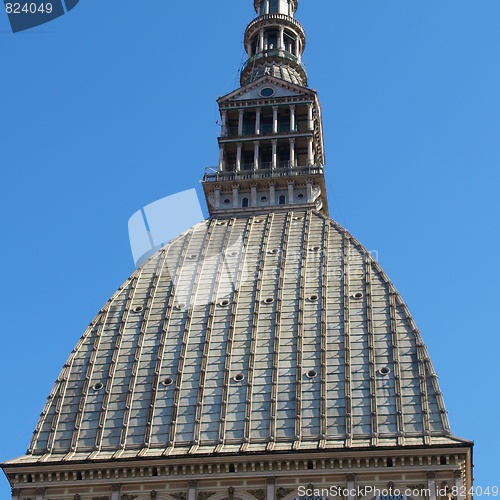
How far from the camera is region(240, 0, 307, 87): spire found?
86.9 meters

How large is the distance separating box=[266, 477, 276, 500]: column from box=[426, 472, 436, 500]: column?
709cm

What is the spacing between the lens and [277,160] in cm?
7931

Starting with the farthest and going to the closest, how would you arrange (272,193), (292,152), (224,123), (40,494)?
(224,123)
(292,152)
(272,193)
(40,494)

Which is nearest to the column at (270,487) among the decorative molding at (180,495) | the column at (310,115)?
the decorative molding at (180,495)

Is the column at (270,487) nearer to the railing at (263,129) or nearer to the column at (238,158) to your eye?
the column at (238,158)

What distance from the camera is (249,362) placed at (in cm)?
6253

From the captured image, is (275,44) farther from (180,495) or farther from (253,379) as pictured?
(180,495)

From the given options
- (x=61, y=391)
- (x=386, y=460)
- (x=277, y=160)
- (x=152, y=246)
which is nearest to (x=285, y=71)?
(x=277, y=160)

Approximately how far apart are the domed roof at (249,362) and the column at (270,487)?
5.42 ft

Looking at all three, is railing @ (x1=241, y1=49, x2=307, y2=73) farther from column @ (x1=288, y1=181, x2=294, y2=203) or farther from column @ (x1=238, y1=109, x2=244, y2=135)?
column @ (x1=288, y1=181, x2=294, y2=203)

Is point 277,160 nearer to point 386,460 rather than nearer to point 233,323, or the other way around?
point 233,323

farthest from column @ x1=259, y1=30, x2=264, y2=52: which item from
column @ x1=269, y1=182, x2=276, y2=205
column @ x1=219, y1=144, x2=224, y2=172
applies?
column @ x1=269, y1=182, x2=276, y2=205

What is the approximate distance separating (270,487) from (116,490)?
731 centimetres

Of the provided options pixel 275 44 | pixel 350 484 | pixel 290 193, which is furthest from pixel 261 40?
pixel 350 484
